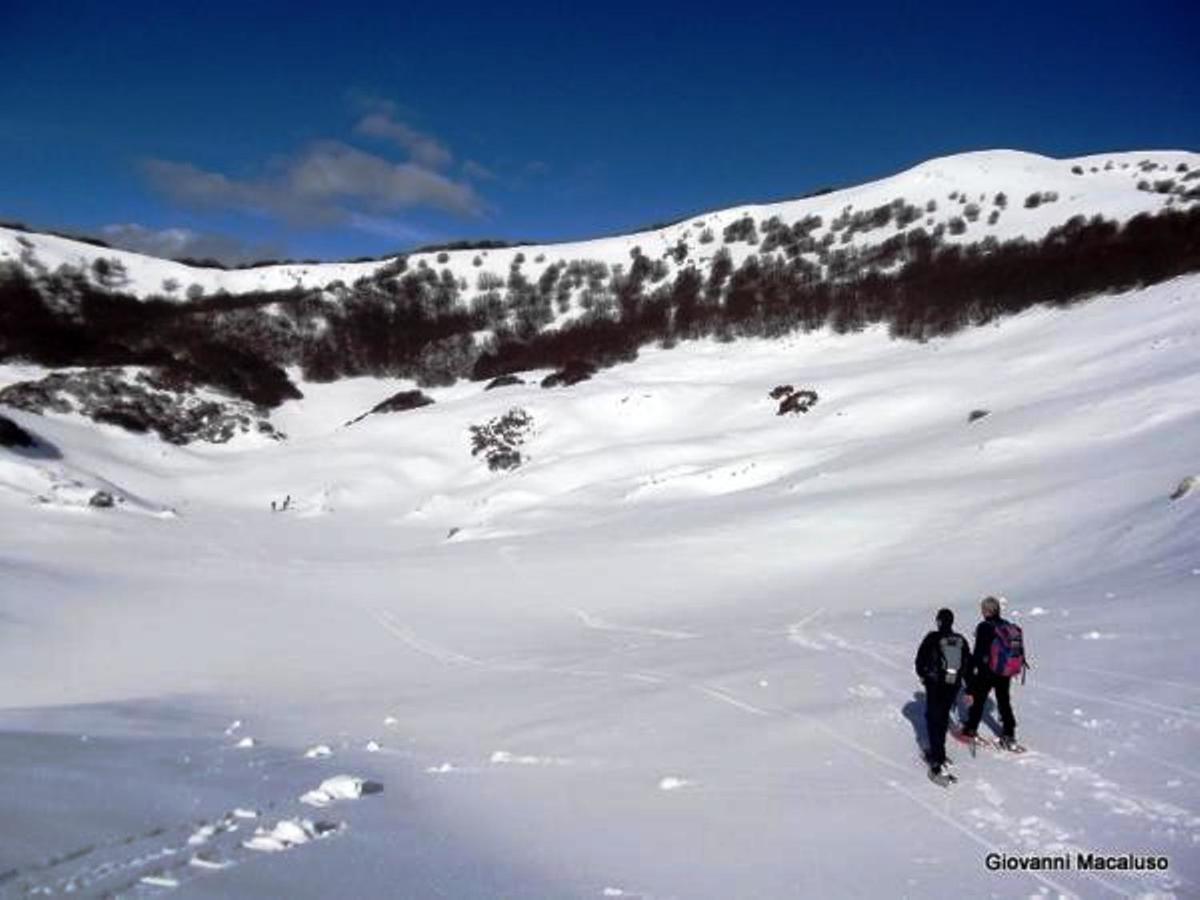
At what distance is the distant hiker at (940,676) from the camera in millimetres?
8266

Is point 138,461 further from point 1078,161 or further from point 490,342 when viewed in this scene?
point 1078,161

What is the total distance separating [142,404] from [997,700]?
143 ft

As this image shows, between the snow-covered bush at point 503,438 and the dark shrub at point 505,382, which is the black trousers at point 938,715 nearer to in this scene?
the snow-covered bush at point 503,438

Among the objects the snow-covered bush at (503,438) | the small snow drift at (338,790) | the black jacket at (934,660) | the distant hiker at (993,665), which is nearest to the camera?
the small snow drift at (338,790)

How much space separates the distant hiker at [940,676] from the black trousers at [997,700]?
11.1 inches

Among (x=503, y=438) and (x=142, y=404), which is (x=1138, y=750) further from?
(x=142, y=404)

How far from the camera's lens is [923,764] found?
8469 millimetres

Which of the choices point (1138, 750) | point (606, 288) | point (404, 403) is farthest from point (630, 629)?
point (606, 288)

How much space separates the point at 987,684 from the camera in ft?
29.3

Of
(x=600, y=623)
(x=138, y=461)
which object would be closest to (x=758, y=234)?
(x=138, y=461)

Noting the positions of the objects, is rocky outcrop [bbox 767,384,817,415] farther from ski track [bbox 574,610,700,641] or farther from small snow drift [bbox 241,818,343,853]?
small snow drift [bbox 241,818,343,853]

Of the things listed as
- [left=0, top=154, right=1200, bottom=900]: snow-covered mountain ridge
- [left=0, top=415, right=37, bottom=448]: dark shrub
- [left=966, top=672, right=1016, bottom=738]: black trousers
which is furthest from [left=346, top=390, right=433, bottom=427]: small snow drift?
Result: [left=966, top=672, right=1016, bottom=738]: black trousers

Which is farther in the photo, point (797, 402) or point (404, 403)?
point (404, 403)

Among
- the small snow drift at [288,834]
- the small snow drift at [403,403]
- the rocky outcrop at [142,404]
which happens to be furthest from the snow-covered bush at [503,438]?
the small snow drift at [288,834]
